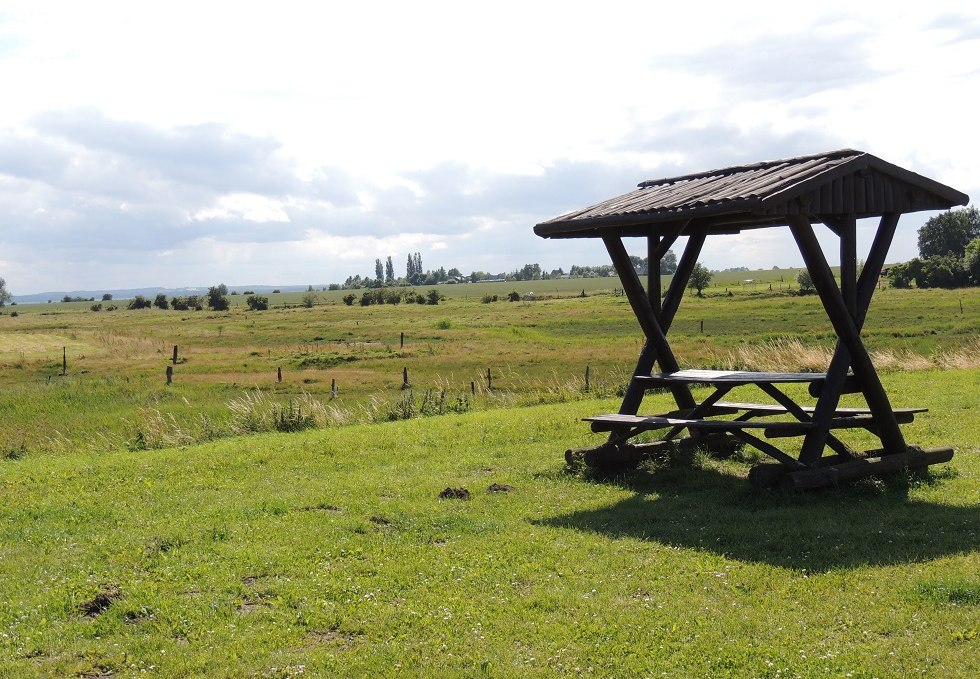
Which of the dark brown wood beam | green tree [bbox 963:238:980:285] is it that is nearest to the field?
the dark brown wood beam

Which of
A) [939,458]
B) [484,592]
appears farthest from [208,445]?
[939,458]

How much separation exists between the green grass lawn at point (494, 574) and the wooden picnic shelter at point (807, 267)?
502 millimetres

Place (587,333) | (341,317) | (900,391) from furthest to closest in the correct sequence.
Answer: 1. (341,317)
2. (587,333)
3. (900,391)

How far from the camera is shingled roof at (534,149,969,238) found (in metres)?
10.1

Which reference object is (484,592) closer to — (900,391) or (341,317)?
(900,391)

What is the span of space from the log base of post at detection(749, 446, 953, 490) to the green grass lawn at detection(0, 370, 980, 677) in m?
0.16

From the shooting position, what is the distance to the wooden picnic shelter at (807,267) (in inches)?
406

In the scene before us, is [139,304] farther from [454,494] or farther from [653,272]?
[454,494]

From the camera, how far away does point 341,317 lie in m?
98.4

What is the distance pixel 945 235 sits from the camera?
15612cm

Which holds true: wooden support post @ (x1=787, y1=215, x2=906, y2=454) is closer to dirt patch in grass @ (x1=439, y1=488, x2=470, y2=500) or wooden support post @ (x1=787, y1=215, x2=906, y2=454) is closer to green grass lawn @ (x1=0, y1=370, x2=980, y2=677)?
green grass lawn @ (x1=0, y1=370, x2=980, y2=677)

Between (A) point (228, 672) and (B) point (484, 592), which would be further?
(B) point (484, 592)

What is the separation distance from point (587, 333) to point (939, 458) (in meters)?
54.9

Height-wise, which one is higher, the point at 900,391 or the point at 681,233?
the point at 681,233
